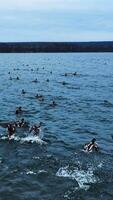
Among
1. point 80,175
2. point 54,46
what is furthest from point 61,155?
point 54,46

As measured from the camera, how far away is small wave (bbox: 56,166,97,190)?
82.3 feet

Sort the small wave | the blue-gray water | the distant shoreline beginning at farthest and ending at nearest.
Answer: the distant shoreline < the small wave < the blue-gray water

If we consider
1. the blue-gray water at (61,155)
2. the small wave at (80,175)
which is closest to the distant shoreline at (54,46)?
the blue-gray water at (61,155)

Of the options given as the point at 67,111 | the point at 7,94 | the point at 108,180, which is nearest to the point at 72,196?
the point at 108,180

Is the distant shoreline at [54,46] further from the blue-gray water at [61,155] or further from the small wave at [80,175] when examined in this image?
the small wave at [80,175]

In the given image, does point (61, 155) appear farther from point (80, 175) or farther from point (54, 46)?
point (54, 46)

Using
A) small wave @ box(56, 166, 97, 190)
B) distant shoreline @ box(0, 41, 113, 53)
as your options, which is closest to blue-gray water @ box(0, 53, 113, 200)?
small wave @ box(56, 166, 97, 190)

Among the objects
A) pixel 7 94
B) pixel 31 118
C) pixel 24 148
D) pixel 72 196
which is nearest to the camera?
pixel 72 196

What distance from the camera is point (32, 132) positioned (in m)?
36.5

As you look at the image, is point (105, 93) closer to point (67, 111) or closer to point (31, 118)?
point (67, 111)

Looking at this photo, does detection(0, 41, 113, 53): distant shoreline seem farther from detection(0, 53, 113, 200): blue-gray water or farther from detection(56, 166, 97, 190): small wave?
detection(56, 166, 97, 190): small wave

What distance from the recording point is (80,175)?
2638 cm

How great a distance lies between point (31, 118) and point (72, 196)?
70.0 ft

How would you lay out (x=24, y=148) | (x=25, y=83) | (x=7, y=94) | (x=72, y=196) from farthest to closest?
(x=25, y=83), (x=7, y=94), (x=24, y=148), (x=72, y=196)
